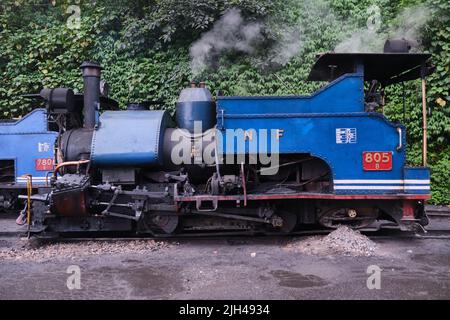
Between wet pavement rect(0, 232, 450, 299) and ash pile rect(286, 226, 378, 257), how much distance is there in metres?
0.18

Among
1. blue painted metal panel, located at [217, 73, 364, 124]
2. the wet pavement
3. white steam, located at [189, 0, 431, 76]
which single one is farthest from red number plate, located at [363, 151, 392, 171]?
white steam, located at [189, 0, 431, 76]

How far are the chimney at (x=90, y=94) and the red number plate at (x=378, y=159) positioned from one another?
166 inches

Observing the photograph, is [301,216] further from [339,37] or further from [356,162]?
[339,37]

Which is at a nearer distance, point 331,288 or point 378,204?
point 331,288

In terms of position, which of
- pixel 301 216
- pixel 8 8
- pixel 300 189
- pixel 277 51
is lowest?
pixel 301 216

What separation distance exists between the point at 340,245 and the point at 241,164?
179 centimetres

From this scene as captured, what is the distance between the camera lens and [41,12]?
1479 centimetres

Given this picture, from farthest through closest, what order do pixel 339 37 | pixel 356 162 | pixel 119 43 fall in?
1. pixel 119 43
2. pixel 339 37
3. pixel 356 162

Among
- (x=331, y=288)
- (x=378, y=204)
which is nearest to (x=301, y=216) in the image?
(x=378, y=204)

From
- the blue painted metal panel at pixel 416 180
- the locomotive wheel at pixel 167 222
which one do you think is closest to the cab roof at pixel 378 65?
the blue painted metal panel at pixel 416 180

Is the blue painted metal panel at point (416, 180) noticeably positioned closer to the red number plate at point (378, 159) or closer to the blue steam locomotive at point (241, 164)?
the blue steam locomotive at point (241, 164)

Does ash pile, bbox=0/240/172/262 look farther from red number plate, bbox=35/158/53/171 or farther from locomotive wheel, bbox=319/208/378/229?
red number plate, bbox=35/158/53/171

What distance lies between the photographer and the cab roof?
6.25m

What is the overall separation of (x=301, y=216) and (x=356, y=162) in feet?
3.90
